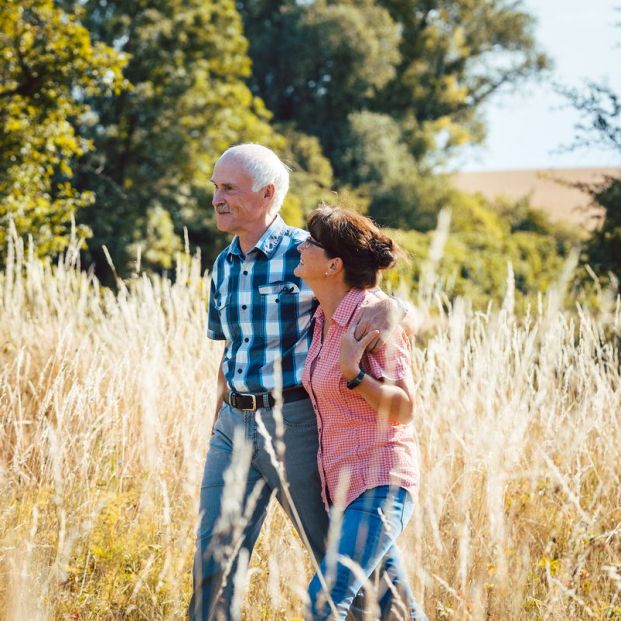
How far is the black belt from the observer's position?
242 cm

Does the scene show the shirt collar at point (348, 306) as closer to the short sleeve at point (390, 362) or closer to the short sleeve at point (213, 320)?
the short sleeve at point (390, 362)

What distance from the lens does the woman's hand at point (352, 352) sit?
210 centimetres

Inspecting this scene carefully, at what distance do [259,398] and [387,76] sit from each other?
24.3 metres

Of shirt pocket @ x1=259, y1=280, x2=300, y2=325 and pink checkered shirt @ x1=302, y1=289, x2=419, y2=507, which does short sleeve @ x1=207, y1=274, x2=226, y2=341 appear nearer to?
shirt pocket @ x1=259, y1=280, x2=300, y2=325

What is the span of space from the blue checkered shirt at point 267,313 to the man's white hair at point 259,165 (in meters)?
0.13

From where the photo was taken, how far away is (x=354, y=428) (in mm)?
2205

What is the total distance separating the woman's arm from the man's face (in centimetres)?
64

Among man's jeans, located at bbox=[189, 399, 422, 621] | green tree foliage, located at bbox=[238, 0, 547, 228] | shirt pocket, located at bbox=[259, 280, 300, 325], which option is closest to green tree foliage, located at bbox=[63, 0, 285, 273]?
green tree foliage, located at bbox=[238, 0, 547, 228]

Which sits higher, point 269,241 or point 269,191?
Result: point 269,191

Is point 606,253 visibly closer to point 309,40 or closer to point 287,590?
point 287,590

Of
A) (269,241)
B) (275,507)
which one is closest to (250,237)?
(269,241)

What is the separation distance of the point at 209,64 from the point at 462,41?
15623 millimetres

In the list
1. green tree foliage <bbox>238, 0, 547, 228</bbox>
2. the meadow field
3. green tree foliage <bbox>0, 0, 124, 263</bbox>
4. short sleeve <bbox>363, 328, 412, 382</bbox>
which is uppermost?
green tree foliage <bbox>238, 0, 547, 228</bbox>

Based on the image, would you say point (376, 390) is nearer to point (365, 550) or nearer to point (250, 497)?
point (365, 550)
